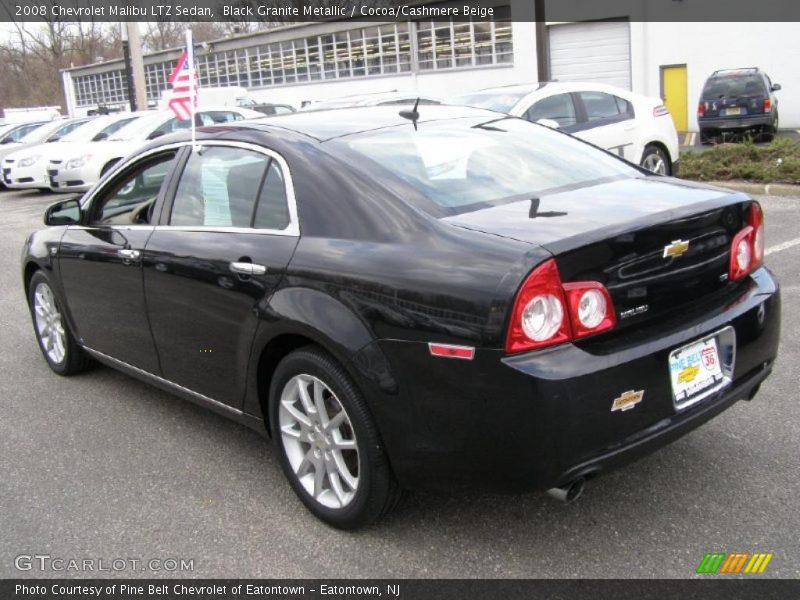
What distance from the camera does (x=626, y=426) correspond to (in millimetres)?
2760

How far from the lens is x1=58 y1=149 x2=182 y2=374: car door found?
13.9 ft

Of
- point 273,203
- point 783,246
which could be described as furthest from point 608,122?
point 273,203

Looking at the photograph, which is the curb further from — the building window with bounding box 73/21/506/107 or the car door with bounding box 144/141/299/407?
the building window with bounding box 73/21/506/107

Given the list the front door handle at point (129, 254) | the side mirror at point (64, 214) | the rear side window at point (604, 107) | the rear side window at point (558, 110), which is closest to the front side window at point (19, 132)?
the rear side window at point (558, 110)

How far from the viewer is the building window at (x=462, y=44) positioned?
104 feet

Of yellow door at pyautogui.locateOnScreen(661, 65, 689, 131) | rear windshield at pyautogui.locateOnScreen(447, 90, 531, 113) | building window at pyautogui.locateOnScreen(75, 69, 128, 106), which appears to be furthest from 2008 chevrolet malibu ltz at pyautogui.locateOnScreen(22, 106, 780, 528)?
building window at pyautogui.locateOnScreen(75, 69, 128, 106)

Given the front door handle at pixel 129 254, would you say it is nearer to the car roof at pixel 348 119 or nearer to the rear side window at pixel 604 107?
the car roof at pixel 348 119

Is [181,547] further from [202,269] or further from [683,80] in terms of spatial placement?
[683,80]

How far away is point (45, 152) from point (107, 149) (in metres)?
2.87

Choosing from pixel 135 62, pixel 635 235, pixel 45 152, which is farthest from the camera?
pixel 135 62

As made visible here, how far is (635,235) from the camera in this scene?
2842 mm

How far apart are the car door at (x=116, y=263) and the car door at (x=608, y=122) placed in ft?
21.0

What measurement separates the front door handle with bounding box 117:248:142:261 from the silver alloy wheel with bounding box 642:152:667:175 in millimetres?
7609

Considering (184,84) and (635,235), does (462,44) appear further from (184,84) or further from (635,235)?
(635,235)
